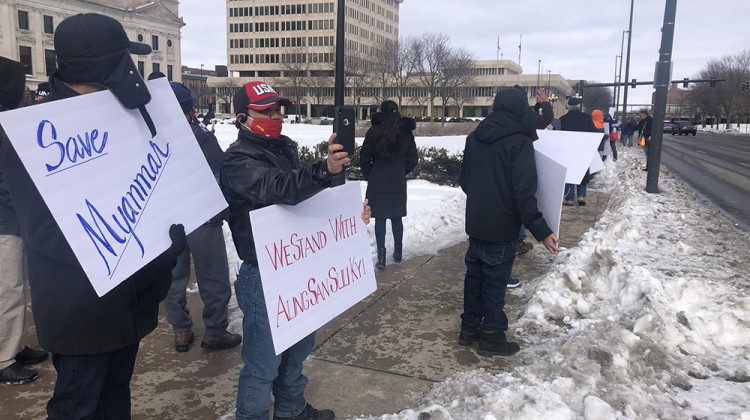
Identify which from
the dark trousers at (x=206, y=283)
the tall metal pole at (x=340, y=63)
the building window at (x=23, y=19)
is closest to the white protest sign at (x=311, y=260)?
the tall metal pole at (x=340, y=63)

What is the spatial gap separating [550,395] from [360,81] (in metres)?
72.7

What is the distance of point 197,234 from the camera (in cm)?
414

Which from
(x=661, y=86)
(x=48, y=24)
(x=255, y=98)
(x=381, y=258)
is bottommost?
(x=381, y=258)

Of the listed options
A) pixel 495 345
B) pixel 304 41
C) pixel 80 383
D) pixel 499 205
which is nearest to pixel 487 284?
pixel 495 345

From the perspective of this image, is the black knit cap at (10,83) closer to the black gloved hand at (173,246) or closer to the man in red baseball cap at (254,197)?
the man in red baseball cap at (254,197)

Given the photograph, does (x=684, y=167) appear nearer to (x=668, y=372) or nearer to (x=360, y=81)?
(x=668, y=372)

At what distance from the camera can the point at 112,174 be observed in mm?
2158

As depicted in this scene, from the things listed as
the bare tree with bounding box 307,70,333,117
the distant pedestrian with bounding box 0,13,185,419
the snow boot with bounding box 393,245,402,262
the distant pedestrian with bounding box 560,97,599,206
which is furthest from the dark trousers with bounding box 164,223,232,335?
the bare tree with bounding box 307,70,333,117

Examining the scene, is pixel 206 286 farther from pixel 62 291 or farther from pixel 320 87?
pixel 320 87

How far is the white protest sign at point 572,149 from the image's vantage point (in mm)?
4727

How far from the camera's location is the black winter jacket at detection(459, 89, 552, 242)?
4.02 metres

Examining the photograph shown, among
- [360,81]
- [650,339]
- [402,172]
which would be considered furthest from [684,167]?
[360,81]

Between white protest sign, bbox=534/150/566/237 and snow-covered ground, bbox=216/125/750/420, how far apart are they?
0.90 metres

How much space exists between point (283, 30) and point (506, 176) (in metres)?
114
